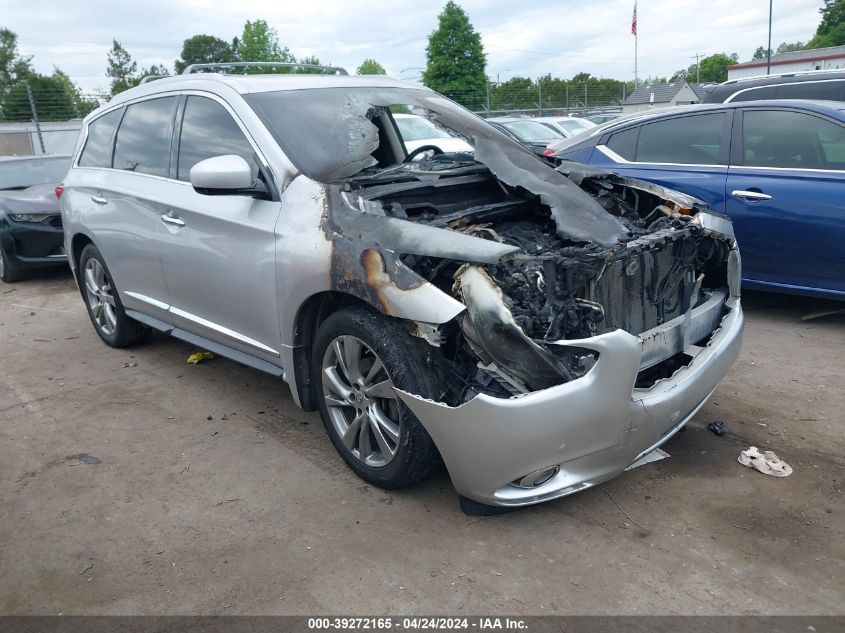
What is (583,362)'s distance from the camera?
266cm

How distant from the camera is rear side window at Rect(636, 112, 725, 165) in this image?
18.6ft

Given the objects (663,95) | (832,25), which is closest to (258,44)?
(663,95)

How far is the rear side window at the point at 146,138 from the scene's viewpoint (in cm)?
444

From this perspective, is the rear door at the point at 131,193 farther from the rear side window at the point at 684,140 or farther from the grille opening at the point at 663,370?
the rear side window at the point at 684,140

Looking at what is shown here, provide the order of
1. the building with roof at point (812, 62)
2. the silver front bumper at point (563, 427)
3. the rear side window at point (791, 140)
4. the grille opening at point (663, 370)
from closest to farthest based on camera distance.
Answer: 1. the silver front bumper at point (563, 427)
2. the grille opening at point (663, 370)
3. the rear side window at point (791, 140)
4. the building with roof at point (812, 62)

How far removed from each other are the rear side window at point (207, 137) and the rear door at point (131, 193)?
0.69 ft

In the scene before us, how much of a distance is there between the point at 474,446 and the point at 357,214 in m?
1.10

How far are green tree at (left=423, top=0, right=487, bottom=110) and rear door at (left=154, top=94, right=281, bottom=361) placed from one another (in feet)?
160

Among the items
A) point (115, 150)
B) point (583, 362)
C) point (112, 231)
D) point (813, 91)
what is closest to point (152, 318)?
point (112, 231)

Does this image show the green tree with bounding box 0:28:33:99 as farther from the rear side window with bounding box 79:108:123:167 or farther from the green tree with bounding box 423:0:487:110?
the rear side window with bounding box 79:108:123:167

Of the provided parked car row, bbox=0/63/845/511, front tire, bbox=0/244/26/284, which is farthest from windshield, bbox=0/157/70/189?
parked car row, bbox=0/63/845/511

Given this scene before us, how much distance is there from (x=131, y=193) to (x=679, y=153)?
419 centimetres

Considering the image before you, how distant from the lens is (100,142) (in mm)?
5316

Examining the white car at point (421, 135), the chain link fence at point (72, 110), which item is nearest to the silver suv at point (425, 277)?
the white car at point (421, 135)
